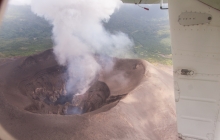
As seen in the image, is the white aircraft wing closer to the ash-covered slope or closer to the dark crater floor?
the ash-covered slope

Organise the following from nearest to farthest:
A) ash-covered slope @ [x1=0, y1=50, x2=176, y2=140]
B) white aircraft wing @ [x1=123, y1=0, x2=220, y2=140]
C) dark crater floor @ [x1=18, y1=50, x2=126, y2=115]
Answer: white aircraft wing @ [x1=123, y1=0, x2=220, y2=140] → ash-covered slope @ [x1=0, y1=50, x2=176, y2=140] → dark crater floor @ [x1=18, y1=50, x2=126, y2=115]

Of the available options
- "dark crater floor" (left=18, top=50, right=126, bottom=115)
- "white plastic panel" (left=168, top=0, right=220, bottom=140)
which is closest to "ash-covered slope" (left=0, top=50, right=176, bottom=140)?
"dark crater floor" (left=18, top=50, right=126, bottom=115)

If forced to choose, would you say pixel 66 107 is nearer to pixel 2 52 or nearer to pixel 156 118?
pixel 156 118

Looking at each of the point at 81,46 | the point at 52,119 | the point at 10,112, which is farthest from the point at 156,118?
the point at 81,46

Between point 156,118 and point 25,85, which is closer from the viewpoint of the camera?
point 156,118

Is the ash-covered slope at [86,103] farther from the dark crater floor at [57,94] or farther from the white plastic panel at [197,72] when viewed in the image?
the white plastic panel at [197,72]
